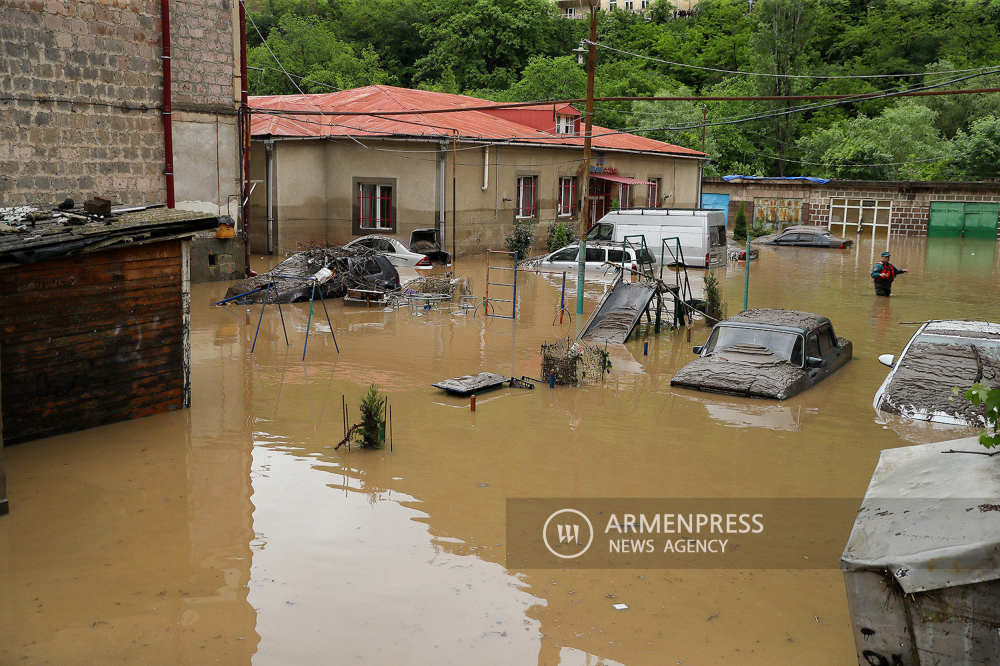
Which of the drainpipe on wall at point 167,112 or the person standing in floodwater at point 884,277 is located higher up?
the drainpipe on wall at point 167,112

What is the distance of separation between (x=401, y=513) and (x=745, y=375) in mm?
6233

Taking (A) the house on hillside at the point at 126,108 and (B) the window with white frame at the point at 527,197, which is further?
(B) the window with white frame at the point at 527,197

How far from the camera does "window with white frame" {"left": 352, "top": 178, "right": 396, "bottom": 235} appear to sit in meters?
28.4

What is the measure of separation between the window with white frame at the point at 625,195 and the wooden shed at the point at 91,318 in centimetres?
2872

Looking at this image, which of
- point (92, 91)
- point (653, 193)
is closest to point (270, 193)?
point (92, 91)

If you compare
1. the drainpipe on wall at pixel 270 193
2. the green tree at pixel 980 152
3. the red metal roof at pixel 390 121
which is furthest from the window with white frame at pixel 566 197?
the green tree at pixel 980 152

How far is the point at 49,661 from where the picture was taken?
530cm

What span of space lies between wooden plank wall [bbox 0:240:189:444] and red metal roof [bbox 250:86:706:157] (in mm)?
15533

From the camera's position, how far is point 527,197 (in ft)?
105

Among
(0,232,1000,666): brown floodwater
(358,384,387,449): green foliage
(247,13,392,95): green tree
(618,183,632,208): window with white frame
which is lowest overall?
(0,232,1000,666): brown floodwater

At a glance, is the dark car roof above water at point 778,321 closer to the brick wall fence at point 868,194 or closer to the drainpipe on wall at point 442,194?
the drainpipe on wall at point 442,194

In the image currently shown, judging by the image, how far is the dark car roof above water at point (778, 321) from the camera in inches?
503

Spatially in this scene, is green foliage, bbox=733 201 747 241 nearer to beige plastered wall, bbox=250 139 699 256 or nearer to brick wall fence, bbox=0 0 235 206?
beige plastered wall, bbox=250 139 699 256

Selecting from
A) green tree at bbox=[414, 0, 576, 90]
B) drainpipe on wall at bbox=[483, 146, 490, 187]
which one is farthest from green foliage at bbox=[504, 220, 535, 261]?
green tree at bbox=[414, 0, 576, 90]
